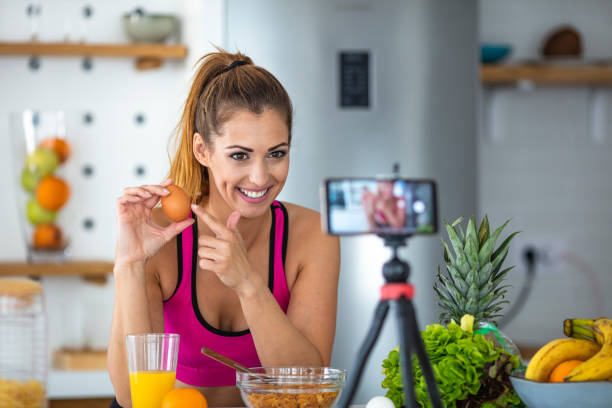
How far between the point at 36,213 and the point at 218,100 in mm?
1408

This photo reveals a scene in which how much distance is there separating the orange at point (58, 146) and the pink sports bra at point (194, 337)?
1303 mm

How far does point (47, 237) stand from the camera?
2777 mm

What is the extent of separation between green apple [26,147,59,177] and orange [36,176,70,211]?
28mm

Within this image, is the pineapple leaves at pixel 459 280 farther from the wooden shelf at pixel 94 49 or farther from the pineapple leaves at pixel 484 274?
the wooden shelf at pixel 94 49

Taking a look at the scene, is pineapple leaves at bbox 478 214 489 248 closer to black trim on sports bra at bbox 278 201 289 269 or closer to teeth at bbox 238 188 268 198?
teeth at bbox 238 188 268 198

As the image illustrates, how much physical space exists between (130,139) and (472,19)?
139cm

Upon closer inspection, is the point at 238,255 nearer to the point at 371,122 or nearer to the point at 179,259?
the point at 179,259

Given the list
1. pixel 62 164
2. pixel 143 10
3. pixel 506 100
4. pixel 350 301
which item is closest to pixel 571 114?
pixel 506 100

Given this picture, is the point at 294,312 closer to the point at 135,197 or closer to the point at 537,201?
the point at 135,197

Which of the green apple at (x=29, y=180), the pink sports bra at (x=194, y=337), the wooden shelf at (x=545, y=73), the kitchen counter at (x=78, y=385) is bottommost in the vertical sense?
the kitchen counter at (x=78, y=385)

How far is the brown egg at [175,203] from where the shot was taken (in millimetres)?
1394

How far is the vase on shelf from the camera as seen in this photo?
2.70 m

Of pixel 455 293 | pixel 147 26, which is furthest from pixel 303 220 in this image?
pixel 147 26

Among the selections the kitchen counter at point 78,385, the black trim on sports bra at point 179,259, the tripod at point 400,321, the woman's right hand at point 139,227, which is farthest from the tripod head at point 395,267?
the kitchen counter at point 78,385
